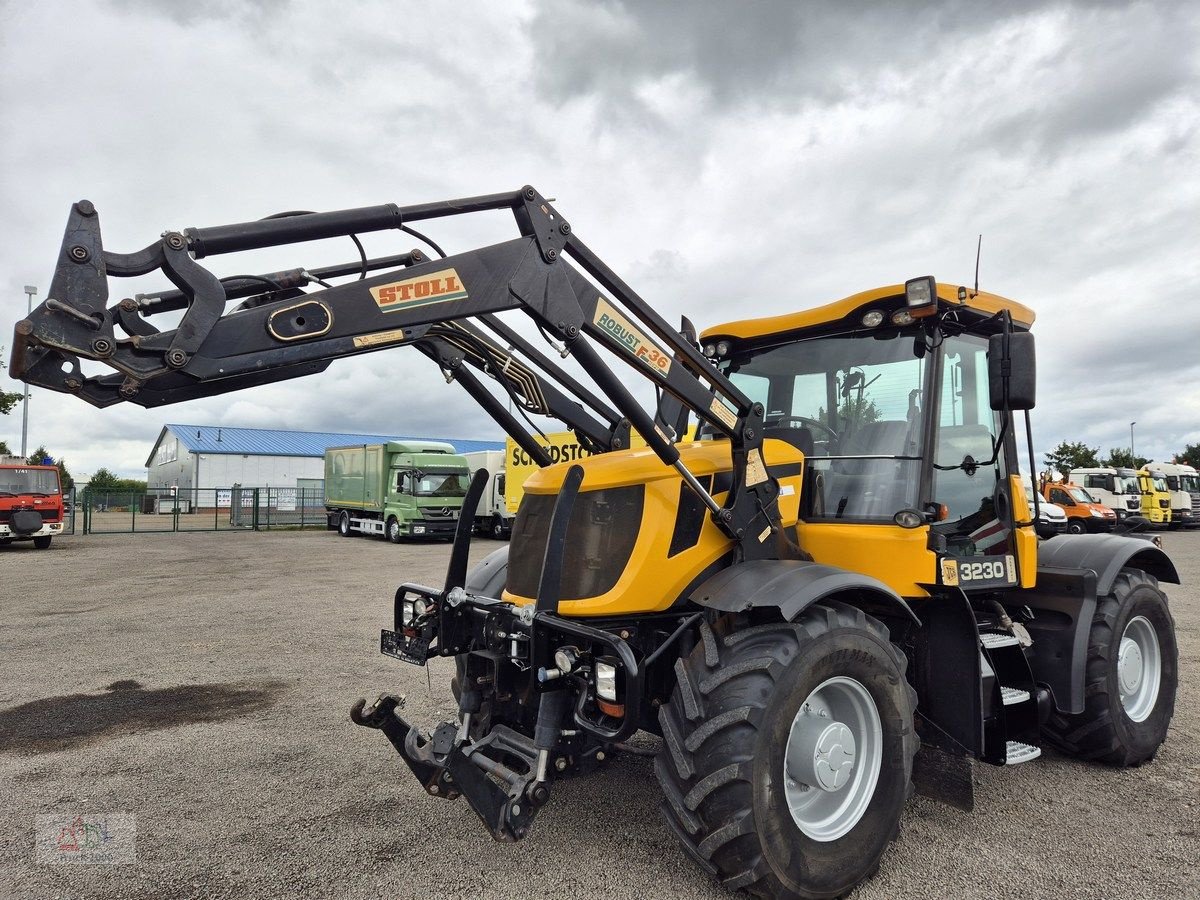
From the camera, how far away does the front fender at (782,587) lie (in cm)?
317

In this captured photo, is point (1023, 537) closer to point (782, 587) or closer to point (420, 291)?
point (782, 587)

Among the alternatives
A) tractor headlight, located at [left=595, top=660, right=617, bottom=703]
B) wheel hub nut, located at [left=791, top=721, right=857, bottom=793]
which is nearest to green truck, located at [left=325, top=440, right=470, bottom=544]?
tractor headlight, located at [left=595, top=660, right=617, bottom=703]

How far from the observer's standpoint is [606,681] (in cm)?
326

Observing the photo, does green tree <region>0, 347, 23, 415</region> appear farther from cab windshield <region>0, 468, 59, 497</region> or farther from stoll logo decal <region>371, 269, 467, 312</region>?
stoll logo decal <region>371, 269, 467, 312</region>

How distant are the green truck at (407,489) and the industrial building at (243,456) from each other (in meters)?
26.3

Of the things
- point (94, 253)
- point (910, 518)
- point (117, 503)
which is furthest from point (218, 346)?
point (117, 503)

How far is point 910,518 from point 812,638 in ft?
3.48

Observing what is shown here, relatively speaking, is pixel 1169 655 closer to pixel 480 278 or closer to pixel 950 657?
pixel 950 657

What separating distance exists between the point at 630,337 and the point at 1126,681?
398 cm

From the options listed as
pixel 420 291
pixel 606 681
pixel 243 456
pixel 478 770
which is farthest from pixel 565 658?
pixel 243 456

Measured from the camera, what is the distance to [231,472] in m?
53.8

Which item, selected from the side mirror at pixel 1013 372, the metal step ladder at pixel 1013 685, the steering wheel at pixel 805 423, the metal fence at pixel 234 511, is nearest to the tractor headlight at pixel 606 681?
the steering wheel at pixel 805 423

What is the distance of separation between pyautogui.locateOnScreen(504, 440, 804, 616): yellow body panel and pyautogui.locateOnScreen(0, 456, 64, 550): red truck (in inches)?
866

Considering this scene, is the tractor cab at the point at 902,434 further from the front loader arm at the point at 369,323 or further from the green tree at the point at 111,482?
the green tree at the point at 111,482
